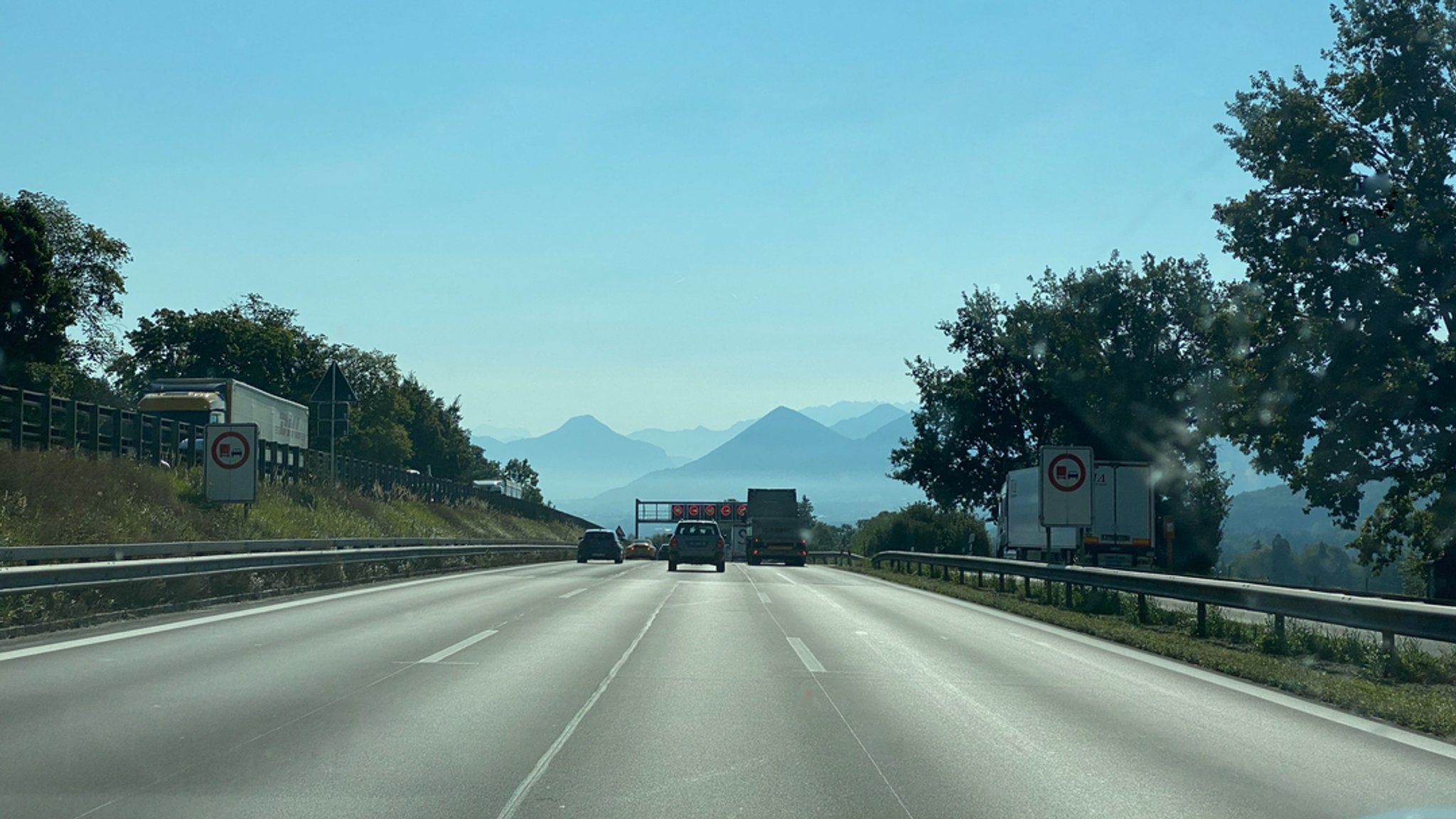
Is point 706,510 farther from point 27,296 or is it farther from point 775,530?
point 27,296

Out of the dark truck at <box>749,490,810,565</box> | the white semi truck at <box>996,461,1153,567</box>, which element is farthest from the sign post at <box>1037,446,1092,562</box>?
the dark truck at <box>749,490,810,565</box>

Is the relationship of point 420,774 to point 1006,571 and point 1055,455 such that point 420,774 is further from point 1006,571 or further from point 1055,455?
point 1006,571

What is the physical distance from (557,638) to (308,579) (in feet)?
33.8

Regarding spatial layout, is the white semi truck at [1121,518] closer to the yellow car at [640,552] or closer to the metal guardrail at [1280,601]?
the metal guardrail at [1280,601]

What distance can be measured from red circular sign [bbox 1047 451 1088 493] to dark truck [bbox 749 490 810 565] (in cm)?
3362

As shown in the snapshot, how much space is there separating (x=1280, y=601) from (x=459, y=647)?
30.0ft

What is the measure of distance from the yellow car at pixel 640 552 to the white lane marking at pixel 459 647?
183 ft

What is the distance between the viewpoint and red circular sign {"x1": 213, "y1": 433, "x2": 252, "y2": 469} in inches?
947

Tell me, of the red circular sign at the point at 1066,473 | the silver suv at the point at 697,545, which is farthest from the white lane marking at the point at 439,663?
the silver suv at the point at 697,545

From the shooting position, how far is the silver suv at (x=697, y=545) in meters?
42.7

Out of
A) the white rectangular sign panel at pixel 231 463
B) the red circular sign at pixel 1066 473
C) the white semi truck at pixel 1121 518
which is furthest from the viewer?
the white semi truck at pixel 1121 518

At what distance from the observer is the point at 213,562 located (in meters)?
17.9

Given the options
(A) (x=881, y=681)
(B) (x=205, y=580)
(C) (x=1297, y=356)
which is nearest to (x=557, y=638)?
(A) (x=881, y=681)

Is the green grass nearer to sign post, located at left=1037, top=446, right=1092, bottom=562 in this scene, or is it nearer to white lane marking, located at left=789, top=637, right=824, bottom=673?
white lane marking, located at left=789, top=637, right=824, bottom=673
